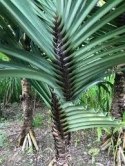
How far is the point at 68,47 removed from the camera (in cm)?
152

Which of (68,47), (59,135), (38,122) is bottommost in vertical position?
(59,135)

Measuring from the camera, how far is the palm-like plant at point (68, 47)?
4.64 ft

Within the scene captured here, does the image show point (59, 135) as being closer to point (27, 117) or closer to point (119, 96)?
point (119, 96)

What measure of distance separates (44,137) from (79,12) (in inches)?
87.1

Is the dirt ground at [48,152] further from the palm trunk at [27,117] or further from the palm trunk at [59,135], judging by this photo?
the palm trunk at [59,135]

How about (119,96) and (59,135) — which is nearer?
(59,135)

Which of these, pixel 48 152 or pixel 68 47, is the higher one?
pixel 68 47

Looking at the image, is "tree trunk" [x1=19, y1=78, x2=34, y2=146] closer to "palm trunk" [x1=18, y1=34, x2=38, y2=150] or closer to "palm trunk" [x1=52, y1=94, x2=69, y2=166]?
"palm trunk" [x1=18, y1=34, x2=38, y2=150]

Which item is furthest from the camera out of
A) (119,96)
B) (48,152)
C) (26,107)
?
(26,107)

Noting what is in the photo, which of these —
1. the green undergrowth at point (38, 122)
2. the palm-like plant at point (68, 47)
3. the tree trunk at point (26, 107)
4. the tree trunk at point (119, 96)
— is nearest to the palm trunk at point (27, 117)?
the tree trunk at point (26, 107)

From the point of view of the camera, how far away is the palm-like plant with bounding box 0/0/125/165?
1.42 meters

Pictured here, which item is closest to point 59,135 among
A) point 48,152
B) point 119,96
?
point 119,96

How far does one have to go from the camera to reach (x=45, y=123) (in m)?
4.17

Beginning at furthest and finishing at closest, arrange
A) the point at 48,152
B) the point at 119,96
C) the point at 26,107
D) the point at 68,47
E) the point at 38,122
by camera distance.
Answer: the point at 38,122, the point at 26,107, the point at 48,152, the point at 119,96, the point at 68,47
